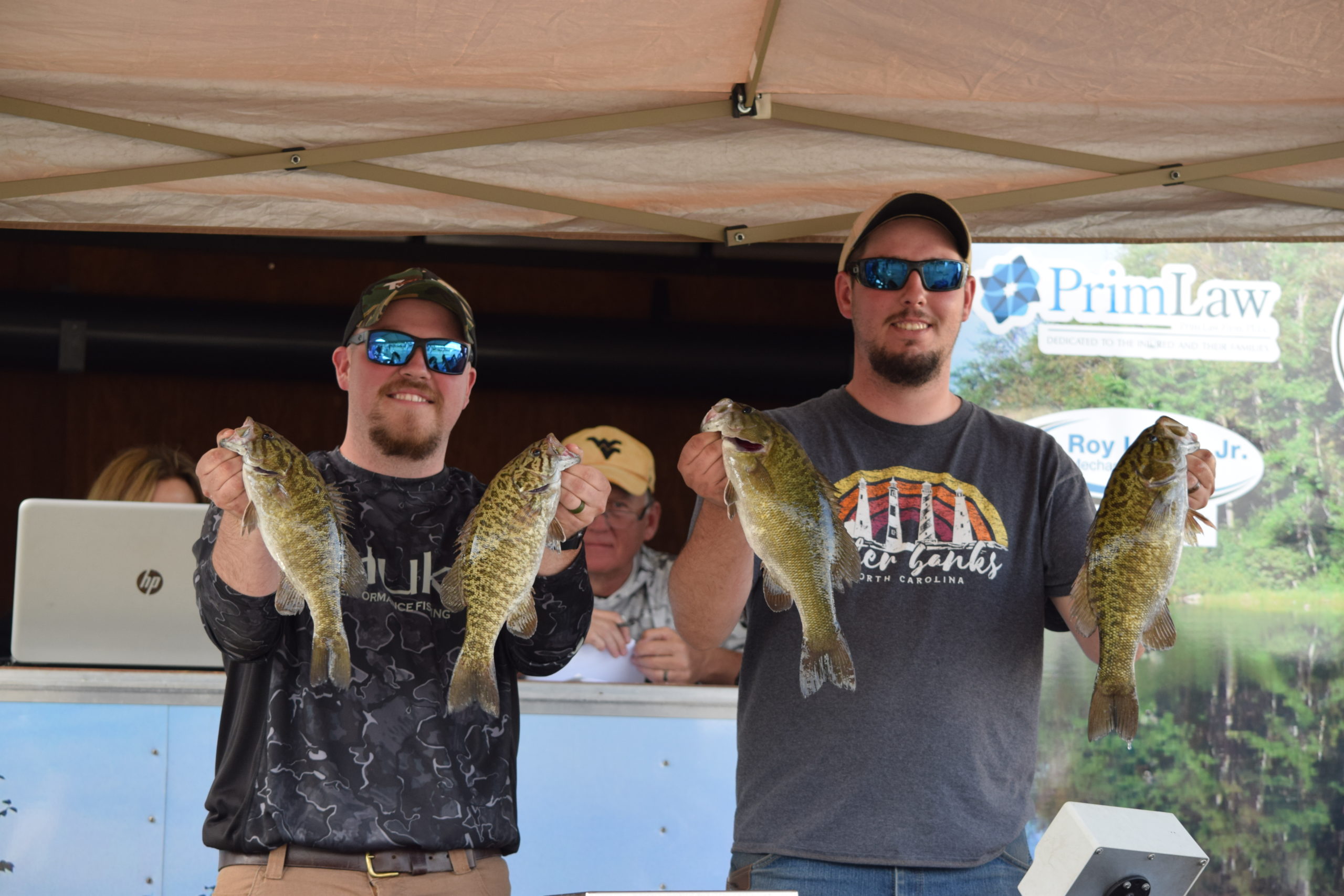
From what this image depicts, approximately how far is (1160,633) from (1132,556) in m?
0.22

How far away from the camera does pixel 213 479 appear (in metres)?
2.32

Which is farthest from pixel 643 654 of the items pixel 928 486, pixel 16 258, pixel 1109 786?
pixel 16 258

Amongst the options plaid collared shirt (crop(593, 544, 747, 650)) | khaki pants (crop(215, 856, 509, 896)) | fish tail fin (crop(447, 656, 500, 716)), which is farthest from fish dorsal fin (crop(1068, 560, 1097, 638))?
A: plaid collared shirt (crop(593, 544, 747, 650))

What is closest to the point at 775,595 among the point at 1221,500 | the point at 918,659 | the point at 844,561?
the point at 844,561

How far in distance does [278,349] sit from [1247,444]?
5568mm

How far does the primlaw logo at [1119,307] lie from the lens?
20.6 feet

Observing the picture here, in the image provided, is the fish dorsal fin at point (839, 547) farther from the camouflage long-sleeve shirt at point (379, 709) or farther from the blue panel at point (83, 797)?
the blue panel at point (83, 797)

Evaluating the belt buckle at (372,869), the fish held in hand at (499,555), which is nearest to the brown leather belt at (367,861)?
the belt buckle at (372,869)

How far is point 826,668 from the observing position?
7.34ft

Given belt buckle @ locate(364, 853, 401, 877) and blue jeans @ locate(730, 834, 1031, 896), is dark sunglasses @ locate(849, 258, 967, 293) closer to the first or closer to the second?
blue jeans @ locate(730, 834, 1031, 896)

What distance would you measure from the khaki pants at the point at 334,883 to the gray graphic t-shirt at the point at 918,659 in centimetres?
62

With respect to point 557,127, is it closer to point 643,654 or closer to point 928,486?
point 928,486

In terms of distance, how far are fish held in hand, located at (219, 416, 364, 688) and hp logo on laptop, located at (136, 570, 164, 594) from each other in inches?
71.5

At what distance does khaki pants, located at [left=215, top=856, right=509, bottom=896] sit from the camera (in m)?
2.44
